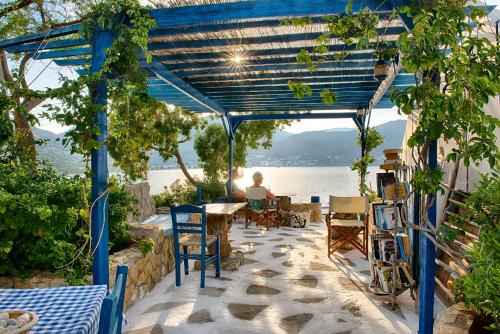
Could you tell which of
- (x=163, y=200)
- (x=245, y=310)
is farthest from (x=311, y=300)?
(x=163, y=200)

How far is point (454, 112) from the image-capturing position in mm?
1932

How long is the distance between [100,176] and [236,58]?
2331 mm

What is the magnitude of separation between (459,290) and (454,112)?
1166 millimetres

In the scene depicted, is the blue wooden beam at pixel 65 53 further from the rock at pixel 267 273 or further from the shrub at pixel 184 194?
the shrub at pixel 184 194

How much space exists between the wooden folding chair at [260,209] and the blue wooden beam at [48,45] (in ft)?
16.6

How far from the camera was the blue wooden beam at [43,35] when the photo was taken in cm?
332

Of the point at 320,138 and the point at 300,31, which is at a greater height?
the point at 320,138

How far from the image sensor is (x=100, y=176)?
3.13 metres

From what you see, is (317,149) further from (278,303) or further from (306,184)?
(278,303)

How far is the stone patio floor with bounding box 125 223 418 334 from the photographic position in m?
3.30

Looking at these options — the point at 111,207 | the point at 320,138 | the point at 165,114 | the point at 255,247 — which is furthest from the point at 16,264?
the point at 320,138

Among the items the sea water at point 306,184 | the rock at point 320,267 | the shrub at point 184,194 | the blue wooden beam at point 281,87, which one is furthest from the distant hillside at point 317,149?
the rock at point 320,267

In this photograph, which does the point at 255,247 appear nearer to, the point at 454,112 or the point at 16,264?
the point at 16,264

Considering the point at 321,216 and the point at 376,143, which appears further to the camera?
the point at 321,216
